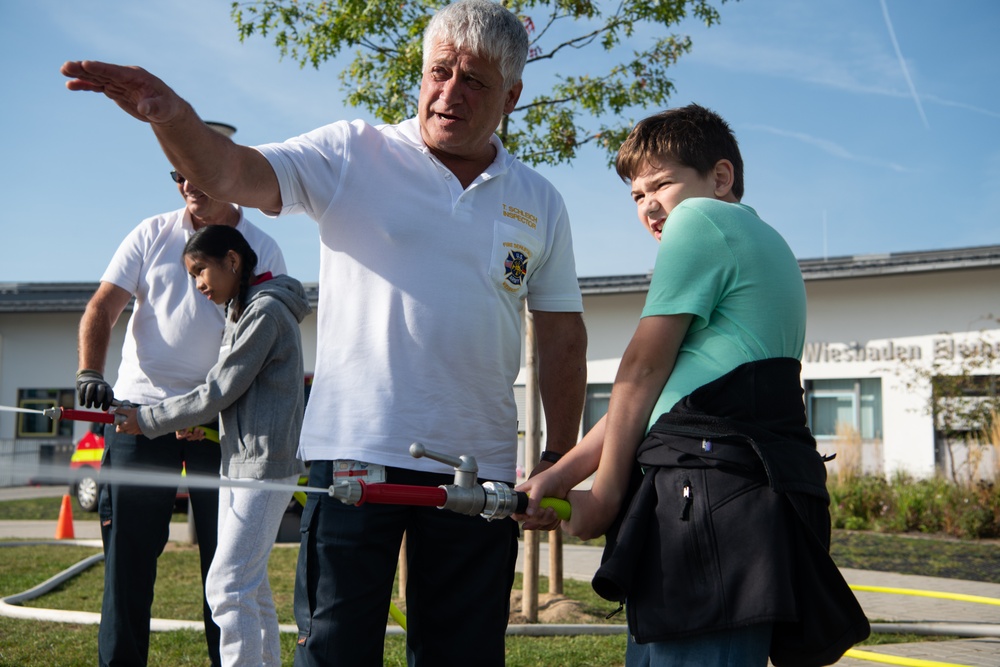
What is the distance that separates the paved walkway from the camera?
550 cm

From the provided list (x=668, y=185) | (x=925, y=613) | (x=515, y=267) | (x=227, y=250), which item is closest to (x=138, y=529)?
(x=227, y=250)

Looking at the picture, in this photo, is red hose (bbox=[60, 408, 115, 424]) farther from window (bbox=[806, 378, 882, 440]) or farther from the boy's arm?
window (bbox=[806, 378, 882, 440])

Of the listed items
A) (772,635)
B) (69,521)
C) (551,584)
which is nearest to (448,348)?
(772,635)

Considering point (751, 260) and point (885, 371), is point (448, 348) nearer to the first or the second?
point (751, 260)

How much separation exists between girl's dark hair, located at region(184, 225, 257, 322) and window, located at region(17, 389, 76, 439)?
81.8 feet

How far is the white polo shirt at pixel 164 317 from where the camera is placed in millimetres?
4617

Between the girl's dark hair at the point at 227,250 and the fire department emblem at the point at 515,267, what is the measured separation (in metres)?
1.68

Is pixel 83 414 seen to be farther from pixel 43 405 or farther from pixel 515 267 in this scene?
pixel 43 405

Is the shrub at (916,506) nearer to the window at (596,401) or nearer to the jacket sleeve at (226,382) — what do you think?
the window at (596,401)

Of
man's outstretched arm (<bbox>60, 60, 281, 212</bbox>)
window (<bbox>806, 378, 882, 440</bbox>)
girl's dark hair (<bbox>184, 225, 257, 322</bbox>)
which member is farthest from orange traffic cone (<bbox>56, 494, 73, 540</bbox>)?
window (<bbox>806, 378, 882, 440</bbox>)

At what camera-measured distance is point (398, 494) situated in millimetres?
2076

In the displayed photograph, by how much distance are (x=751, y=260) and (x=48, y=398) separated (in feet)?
93.1

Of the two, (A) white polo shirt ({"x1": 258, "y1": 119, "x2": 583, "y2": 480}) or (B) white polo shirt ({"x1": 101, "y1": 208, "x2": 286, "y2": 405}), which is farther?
(B) white polo shirt ({"x1": 101, "y1": 208, "x2": 286, "y2": 405})

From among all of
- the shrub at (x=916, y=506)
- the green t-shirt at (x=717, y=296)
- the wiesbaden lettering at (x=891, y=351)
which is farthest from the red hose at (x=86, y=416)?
the wiesbaden lettering at (x=891, y=351)
